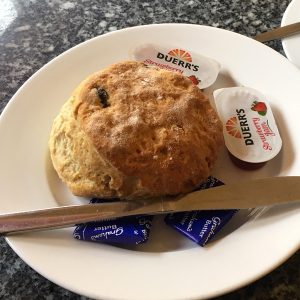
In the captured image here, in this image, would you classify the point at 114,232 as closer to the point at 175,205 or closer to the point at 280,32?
the point at 175,205

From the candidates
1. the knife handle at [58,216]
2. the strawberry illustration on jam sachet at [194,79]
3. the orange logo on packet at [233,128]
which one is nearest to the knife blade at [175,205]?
the knife handle at [58,216]

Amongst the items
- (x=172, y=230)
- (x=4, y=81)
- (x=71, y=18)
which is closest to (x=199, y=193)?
(x=172, y=230)

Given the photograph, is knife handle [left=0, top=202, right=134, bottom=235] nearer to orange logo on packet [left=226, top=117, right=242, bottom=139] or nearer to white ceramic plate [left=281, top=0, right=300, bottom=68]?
orange logo on packet [left=226, top=117, right=242, bottom=139]

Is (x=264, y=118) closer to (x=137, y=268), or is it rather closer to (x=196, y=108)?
(x=196, y=108)

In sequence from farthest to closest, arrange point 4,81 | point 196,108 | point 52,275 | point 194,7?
point 194,7
point 4,81
point 196,108
point 52,275

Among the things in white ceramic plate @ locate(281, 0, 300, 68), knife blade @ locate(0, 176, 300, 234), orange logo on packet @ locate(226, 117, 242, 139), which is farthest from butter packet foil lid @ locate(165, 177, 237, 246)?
white ceramic plate @ locate(281, 0, 300, 68)

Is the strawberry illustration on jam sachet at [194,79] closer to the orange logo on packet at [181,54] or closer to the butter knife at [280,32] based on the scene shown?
the orange logo on packet at [181,54]
